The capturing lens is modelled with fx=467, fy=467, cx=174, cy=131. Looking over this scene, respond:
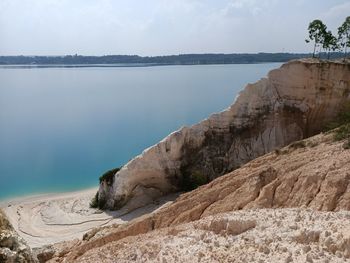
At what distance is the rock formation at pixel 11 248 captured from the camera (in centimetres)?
993

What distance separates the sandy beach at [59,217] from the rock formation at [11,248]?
14567 mm

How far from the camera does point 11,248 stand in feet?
34.1

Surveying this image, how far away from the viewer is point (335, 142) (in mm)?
20297

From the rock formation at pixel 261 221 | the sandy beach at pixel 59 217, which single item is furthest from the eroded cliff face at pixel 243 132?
the rock formation at pixel 261 221

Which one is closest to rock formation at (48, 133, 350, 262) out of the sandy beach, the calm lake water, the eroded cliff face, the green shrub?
the sandy beach

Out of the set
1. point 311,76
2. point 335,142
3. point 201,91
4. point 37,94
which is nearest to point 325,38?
point 311,76

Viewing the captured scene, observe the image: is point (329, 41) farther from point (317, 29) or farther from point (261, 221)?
point (261, 221)

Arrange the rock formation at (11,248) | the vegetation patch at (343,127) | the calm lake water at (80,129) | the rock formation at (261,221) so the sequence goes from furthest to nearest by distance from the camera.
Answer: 1. the calm lake water at (80,129)
2. the vegetation patch at (343,127)
3. the rock formation at (261,221)
4. the rock formation at (11,248)

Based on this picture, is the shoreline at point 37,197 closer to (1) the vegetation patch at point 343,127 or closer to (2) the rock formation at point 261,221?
(2) the rock formation at point 261,221

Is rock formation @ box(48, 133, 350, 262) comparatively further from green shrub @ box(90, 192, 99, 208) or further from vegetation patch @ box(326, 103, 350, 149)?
green shrub @ box(90, 192, 99, 208)

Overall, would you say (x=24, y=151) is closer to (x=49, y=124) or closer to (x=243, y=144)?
(x=49, y=124)

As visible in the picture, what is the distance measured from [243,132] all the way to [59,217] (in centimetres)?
1323

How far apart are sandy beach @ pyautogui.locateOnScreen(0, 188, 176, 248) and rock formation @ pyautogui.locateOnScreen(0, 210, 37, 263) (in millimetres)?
14567

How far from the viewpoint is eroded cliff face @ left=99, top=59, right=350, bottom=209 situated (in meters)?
29.7
